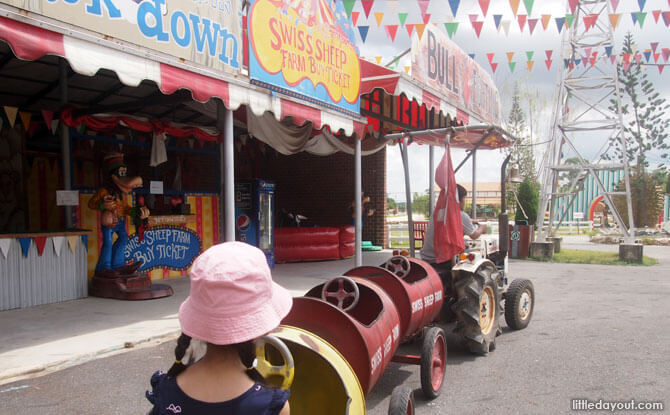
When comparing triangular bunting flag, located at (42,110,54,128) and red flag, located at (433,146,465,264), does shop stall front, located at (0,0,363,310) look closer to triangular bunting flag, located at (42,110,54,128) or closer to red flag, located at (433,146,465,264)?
triangular bunting flag, located at (42,110,54,128)

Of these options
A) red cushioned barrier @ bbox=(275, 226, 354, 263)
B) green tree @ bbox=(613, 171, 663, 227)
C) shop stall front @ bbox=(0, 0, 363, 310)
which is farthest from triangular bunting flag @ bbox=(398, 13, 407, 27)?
green tree @ bbox=(613, 171, 663, 227)

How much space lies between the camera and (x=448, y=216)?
5.05 m

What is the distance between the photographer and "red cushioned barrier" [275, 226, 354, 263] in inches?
468

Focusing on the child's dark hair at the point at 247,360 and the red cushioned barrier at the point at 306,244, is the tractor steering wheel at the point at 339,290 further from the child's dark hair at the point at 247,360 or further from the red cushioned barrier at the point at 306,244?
the red cushioned barrier at the point at 306,244

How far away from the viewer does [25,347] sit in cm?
469

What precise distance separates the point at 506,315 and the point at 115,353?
4.51m

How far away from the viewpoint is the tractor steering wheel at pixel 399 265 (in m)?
4.60

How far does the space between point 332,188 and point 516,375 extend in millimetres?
10490

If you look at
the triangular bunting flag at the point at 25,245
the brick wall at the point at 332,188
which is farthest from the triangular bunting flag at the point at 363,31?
the triangular bunting flag at the point at 25,245

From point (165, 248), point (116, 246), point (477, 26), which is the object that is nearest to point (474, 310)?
point (116, 246)

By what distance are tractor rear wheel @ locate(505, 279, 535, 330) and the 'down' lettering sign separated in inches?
228

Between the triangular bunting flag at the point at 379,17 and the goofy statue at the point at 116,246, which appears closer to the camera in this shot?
the goofy statue at the point at 116,246

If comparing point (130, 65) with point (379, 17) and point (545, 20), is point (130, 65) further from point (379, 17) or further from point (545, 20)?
point (545, 20)

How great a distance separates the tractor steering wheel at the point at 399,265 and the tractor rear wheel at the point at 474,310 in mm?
654
